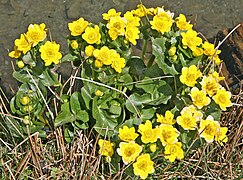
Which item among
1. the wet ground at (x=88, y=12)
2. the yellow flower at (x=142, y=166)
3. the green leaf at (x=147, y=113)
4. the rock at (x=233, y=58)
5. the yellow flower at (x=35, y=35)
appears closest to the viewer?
the yellow flower at (x=142, y=166)

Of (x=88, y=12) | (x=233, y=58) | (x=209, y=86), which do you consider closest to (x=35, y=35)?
(x=209, y=86)

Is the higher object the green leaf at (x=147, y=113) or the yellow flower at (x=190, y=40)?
the yellow flower at (x=190, y=40)

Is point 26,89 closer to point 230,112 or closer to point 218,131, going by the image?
point 218,131

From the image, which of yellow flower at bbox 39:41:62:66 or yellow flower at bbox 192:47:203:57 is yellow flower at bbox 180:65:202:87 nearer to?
yellow flower at bbox 192:47:203:57

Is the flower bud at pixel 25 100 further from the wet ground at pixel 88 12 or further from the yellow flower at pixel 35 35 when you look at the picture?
the wet ground at pixel 88 12

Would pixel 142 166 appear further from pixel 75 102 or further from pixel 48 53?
pixel 48 53

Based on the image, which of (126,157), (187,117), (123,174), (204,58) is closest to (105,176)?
(123,174)

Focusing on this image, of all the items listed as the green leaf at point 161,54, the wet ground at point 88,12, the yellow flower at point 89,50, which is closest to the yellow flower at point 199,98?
the green leaf at point 161,54
